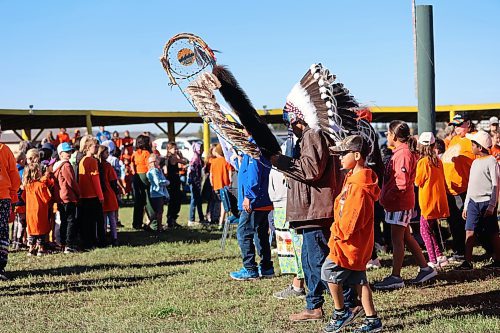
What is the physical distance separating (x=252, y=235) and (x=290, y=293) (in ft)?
4.12

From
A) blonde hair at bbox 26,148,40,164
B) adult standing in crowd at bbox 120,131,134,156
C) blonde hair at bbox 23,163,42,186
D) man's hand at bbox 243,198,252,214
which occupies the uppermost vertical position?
adult standing in crowd at bbox 120,131,134,156

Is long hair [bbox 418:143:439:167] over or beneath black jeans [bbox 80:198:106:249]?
over

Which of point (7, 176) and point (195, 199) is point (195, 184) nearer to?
point (195, 199)

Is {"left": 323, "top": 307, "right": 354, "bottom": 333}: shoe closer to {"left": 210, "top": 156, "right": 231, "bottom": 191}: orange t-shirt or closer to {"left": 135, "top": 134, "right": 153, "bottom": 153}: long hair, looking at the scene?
{"left": 210, "top": 156, "right": 231, "bottom": 191}: orange t-shirt

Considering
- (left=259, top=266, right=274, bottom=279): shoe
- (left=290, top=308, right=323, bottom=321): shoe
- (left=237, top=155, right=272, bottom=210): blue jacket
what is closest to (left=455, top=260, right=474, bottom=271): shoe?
(left=259, top=266, right=274, bottom=279): shoe

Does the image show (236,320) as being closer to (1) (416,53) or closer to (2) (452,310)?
(2) (452,310)

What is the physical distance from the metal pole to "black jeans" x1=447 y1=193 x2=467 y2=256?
111 cm

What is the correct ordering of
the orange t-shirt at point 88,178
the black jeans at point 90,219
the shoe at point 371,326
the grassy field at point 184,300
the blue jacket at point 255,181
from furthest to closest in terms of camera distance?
the black jeans at point 90,219
the orange t-shirt at point 88,178
the blue jacket at point 255,181
the grassy field at point 184,300
the shoe at point 371,326

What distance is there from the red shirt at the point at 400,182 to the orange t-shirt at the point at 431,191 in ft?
4.03

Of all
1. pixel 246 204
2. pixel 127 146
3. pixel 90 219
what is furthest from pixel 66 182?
pixel 127 146

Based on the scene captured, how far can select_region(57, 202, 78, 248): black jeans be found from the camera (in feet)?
36.3

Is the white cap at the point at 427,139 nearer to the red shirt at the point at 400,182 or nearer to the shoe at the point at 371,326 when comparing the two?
the red shirt at the point at 400,182

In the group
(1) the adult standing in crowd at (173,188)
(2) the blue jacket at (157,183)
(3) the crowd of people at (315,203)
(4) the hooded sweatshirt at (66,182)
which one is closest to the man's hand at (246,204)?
(3) the crowd of people at (315,203)

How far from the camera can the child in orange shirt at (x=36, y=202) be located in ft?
35.1
